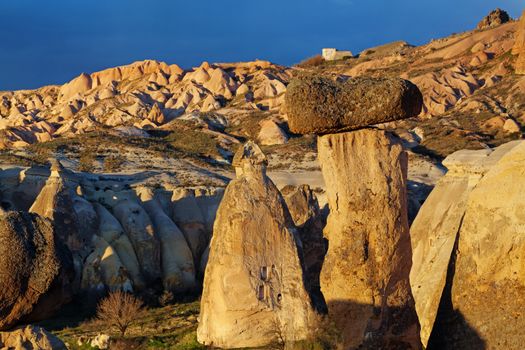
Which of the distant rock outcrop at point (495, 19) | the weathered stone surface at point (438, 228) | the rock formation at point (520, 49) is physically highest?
the distant rock outcrop at point (495, 19)

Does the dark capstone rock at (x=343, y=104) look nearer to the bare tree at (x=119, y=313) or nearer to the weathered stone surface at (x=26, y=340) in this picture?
the weathered stone surface at (x=26, y=340)

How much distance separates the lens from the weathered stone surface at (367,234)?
700cm

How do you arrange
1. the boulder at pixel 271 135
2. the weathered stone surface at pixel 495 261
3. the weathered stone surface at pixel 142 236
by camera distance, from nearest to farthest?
1. the weathered stone surface at pixel 495 261
2. the weathered stone surface at pixel 142 236
3. the boulder at pixel 271 135

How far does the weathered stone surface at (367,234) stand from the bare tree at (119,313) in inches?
368

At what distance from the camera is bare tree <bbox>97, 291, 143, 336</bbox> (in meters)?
16.6

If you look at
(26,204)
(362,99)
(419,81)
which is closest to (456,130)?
(419,81)

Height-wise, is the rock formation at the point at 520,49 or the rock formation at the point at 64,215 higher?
the rock formation at the point at 520,49

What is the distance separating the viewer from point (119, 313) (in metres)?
17.5

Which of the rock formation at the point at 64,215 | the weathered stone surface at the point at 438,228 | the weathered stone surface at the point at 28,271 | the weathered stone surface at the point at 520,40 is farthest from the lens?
the weathered stone surface at the point at 520,40

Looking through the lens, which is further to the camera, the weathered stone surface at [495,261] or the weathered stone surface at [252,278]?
the weathered stone surface at [252,278]

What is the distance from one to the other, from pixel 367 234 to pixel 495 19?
80.1 m

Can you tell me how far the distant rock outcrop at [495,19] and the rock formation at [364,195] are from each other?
255 feet

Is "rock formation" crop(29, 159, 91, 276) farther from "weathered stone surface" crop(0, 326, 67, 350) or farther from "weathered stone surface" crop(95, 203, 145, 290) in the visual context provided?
"weathered stone surface" crop(0, 326, 67, 350)

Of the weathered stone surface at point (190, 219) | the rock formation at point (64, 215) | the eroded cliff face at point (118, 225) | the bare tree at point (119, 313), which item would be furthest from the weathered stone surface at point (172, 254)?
the bare tree at point (119, 313)
